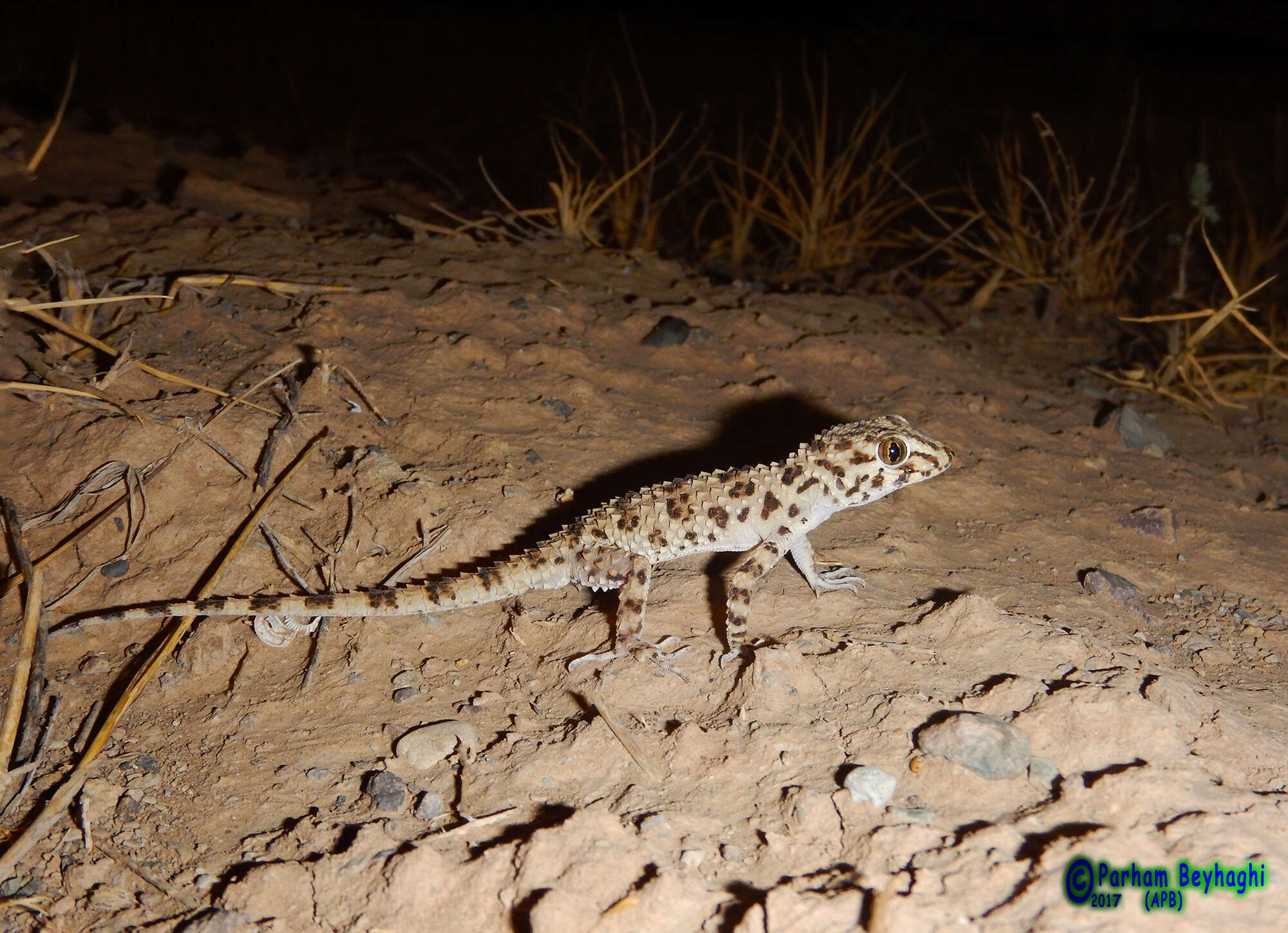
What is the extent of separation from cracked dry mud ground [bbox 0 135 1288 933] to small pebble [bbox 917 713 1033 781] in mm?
51

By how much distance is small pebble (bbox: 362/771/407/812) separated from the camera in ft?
9.62

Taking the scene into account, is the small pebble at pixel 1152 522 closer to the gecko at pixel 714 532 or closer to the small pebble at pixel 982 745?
the gecko at pixel 714 532

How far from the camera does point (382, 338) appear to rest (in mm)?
5309

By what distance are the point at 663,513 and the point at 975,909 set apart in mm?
1903

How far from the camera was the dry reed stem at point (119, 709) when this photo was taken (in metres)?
2.82

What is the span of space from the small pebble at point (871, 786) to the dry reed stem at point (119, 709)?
2.54 meters

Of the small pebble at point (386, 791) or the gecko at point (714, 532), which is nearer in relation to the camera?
the small pebble at point (386, 791)

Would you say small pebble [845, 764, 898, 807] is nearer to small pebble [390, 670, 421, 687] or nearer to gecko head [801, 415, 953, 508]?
gecko head [801, 415, 953, 508]

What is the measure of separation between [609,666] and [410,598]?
2.69ft

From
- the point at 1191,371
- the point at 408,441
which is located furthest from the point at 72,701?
the point at 1191,371

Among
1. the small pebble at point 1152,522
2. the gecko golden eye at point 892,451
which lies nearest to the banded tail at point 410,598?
the gecko golden eye at point 892,451

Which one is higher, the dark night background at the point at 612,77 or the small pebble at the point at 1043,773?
the dark night background at the point at 612,77

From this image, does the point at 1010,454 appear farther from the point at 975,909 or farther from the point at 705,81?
the point at 705,81

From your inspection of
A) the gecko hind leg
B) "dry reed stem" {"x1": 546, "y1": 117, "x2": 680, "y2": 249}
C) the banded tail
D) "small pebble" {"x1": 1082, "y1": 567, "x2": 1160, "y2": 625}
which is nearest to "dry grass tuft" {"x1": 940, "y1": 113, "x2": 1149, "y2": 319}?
"dry reed stem" {"x1": 546, "y1": 117, "x2": 680, "y2": 249}
